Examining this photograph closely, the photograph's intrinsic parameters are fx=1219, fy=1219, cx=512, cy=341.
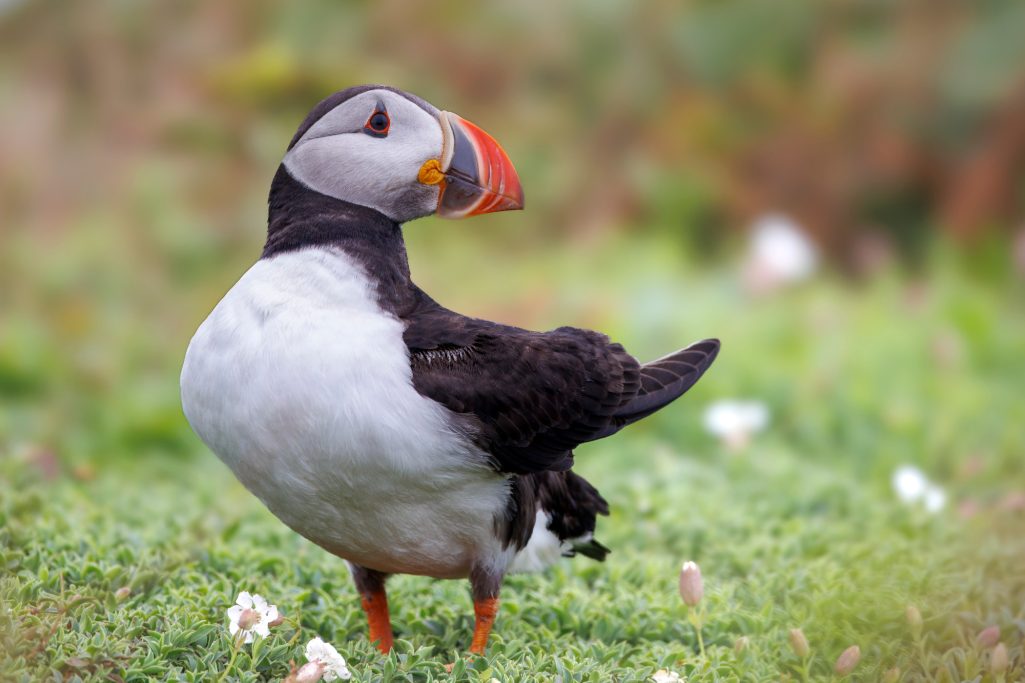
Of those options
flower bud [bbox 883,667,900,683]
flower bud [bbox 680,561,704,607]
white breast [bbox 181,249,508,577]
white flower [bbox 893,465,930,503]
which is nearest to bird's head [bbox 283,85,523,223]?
white breast [bbox 181,249,508,577]

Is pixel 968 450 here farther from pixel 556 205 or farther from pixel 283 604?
pixel 556 205

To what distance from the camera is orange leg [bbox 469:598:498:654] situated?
3414 millimetres

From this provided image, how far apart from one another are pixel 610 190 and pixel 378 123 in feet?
21.3

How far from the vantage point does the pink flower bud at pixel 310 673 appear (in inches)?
111

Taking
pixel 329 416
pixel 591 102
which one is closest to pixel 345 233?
pixel 329 416

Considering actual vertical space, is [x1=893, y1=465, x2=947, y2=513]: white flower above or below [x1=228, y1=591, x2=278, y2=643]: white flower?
above

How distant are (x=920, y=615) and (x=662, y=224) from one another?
20.4 feet

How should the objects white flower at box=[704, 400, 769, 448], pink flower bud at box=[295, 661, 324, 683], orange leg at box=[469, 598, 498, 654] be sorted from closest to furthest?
1. pink flower bud at box=[295, 661, 324, 683]
2. orange leg at box=[469, 598, 498, 654]
3. white flower at box=[704, 400, 769, 448]

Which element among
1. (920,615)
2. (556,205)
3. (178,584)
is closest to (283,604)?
(178,584)

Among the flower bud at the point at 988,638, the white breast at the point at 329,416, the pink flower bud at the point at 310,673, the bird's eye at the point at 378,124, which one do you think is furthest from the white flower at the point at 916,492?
the pink flower bud at the point at 310,673

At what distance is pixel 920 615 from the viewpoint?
3.46 metres

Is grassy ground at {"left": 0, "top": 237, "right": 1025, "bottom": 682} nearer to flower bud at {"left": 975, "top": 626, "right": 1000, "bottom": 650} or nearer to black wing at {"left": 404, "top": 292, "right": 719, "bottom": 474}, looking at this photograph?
flower bud at {"left": 975, "top": 626, "right": 1000, "bottom": 650}

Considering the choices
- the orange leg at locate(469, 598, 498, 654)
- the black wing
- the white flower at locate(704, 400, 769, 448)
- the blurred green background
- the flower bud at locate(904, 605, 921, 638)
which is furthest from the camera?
the blurred green background

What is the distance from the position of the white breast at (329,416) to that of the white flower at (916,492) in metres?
2.46
